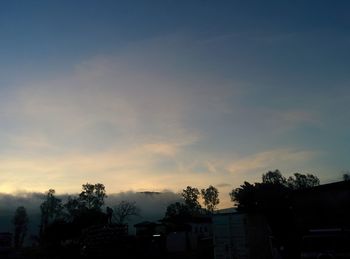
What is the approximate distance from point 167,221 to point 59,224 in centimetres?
2371

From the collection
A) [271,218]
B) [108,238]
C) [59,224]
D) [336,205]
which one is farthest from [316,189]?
[59,224]

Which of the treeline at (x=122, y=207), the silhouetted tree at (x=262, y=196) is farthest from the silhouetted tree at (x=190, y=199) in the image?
the silhouetted tree at (x=262, y=196)

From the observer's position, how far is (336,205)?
110 feet

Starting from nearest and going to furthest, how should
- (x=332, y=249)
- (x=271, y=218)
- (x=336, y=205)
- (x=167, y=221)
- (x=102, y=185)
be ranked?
1. (x=332, y=249)
2. (x=336, y=205)
3. (x=271, y=218)
4. (x=167, y=221)
5. (x=102, y=185)

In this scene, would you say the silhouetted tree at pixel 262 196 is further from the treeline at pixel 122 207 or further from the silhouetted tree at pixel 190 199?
the silhouetted tree at pixel 190 199

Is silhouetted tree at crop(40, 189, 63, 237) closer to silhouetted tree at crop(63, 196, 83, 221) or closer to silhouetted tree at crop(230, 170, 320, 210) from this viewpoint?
silhouetted tree at crop(63, 196, 83, 221)

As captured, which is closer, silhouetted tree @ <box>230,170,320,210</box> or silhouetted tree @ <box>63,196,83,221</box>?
silhouetted tree @ <box>230,170,320,210</box>

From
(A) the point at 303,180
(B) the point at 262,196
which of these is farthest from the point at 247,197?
(A) the point at 303,180

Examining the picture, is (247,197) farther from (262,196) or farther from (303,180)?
(303,180)

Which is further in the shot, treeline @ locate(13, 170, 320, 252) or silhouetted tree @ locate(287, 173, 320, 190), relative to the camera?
silhouetted tree @ locate(287, 173, 320, 190)

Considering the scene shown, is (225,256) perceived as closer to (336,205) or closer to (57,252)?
(336,205)

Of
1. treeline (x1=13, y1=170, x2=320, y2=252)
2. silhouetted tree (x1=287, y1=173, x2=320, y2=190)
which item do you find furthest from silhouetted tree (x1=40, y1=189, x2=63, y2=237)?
silhouetted tree (x1=287, y1=173, x2=320, y2=190)

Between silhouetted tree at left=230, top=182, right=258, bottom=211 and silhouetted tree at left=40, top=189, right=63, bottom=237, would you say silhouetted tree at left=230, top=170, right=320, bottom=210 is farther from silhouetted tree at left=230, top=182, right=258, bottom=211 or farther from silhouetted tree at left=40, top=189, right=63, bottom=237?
silhouetted tree at left=40, top=189, right=63, bottom=237

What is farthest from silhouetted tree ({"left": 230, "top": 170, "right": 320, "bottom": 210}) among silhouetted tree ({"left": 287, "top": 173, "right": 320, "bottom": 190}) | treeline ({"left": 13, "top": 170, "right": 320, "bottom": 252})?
silhouetted tree ({"left": 287, "top": 173, "right": 320, "bottom": 190})
